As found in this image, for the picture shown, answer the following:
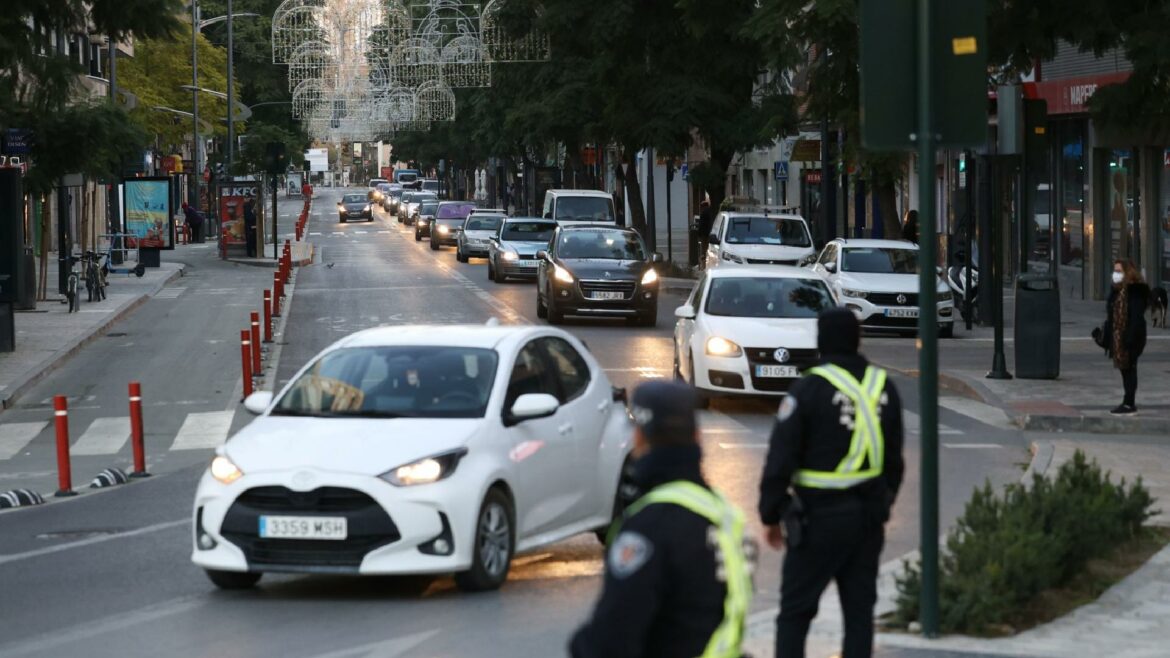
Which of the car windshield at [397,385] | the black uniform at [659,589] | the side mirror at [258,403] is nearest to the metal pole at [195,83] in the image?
the side mirror at [258,403]

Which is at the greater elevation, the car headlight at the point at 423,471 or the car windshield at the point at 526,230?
the car windshield at the point at 526,230

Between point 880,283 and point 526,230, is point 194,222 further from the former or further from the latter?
point 880,283

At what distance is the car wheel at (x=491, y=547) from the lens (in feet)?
33.4

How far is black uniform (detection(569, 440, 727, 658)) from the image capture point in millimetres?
4457

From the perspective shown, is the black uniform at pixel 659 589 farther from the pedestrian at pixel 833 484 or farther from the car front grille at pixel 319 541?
the car front grille at pixel 319 541

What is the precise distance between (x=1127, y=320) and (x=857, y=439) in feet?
39.8

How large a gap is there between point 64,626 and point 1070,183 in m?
31.7

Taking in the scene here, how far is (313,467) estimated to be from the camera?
1002 centimetres

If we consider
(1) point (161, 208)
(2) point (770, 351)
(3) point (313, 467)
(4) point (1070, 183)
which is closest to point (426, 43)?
(1) point (161, 208)

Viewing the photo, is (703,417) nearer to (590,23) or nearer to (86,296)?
(86,296)

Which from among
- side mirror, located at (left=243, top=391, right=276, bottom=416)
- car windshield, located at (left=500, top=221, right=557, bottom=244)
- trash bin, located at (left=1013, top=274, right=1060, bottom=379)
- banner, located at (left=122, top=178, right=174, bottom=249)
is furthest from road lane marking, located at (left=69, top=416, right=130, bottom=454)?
banner, located at (left=122, top=178, right=174, bottom=249)

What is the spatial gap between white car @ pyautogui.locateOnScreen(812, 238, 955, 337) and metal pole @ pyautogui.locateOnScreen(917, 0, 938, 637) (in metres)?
20.5

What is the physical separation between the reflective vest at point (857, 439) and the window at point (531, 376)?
4.13 m

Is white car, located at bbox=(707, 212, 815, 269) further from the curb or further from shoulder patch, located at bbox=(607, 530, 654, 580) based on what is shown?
shoulder patch, located at bbox=(607, 530, 654, 580)
